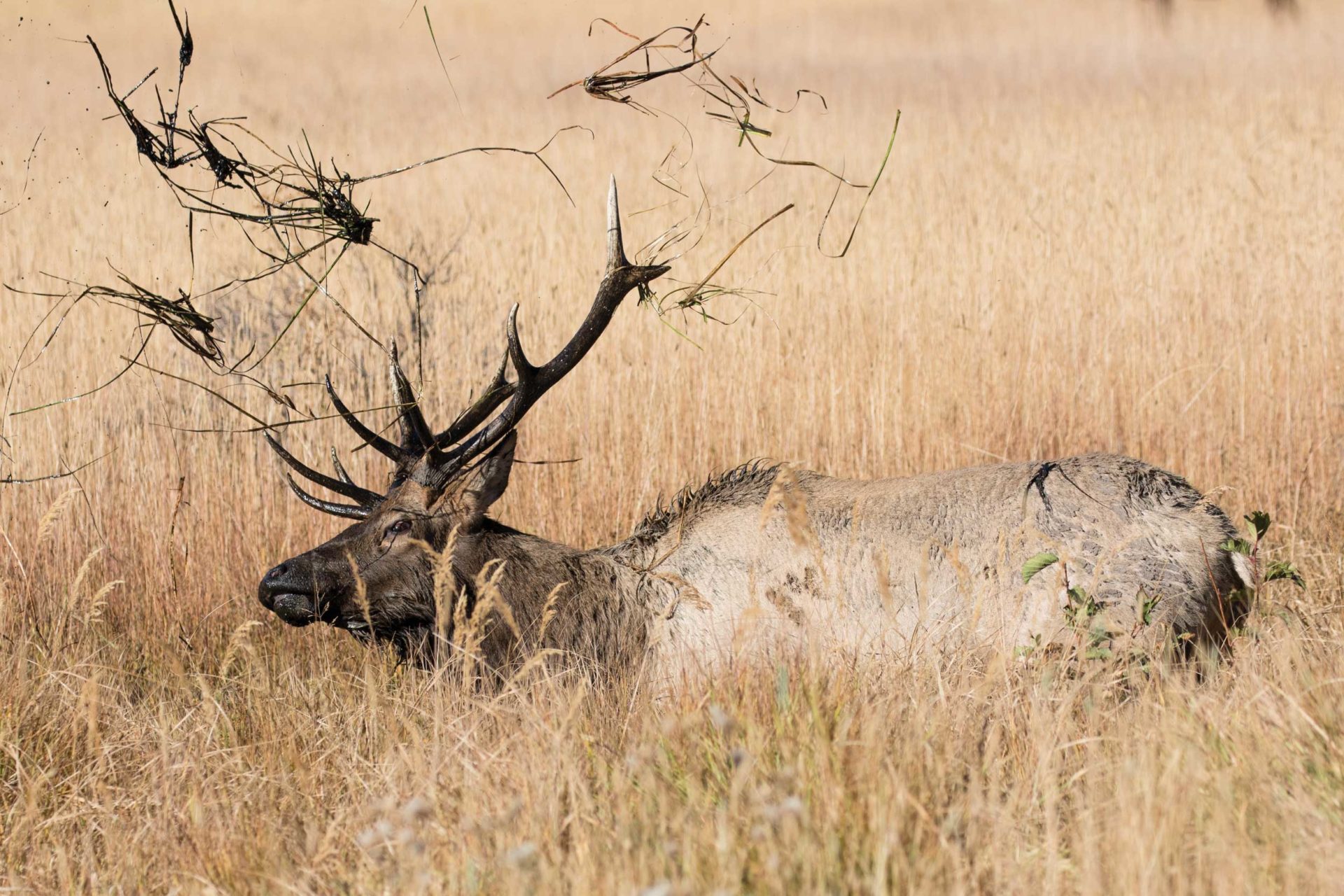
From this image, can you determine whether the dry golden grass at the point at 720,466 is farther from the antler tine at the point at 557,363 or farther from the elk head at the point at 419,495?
the antler tine at the point at 557,363

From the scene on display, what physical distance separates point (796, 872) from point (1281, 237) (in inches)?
303

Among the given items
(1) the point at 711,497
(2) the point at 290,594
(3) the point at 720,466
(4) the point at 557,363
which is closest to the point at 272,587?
(2) the point at 290,594

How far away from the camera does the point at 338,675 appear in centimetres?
402

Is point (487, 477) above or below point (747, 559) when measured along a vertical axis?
above

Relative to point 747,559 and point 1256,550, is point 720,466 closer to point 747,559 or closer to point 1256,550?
point 747,559

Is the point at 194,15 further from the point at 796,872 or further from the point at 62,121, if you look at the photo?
the point at 796,872

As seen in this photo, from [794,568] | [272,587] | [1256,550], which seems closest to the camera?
[1256,550]

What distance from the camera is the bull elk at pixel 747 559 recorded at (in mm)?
3734

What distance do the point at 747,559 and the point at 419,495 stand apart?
1.14m

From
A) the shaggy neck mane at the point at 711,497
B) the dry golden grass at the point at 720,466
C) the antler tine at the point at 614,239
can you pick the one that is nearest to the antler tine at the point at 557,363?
the antler tine at the point at 614,239

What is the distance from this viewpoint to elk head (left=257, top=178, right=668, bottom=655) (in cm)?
Result: 418

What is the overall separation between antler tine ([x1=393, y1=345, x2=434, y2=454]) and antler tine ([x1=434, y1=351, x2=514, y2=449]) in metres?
0.05

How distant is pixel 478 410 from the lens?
4.50 meters

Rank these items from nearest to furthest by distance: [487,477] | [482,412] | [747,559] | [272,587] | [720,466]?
[272,587] → [747,559] → [487,477] → [482,412] → [720,466]
